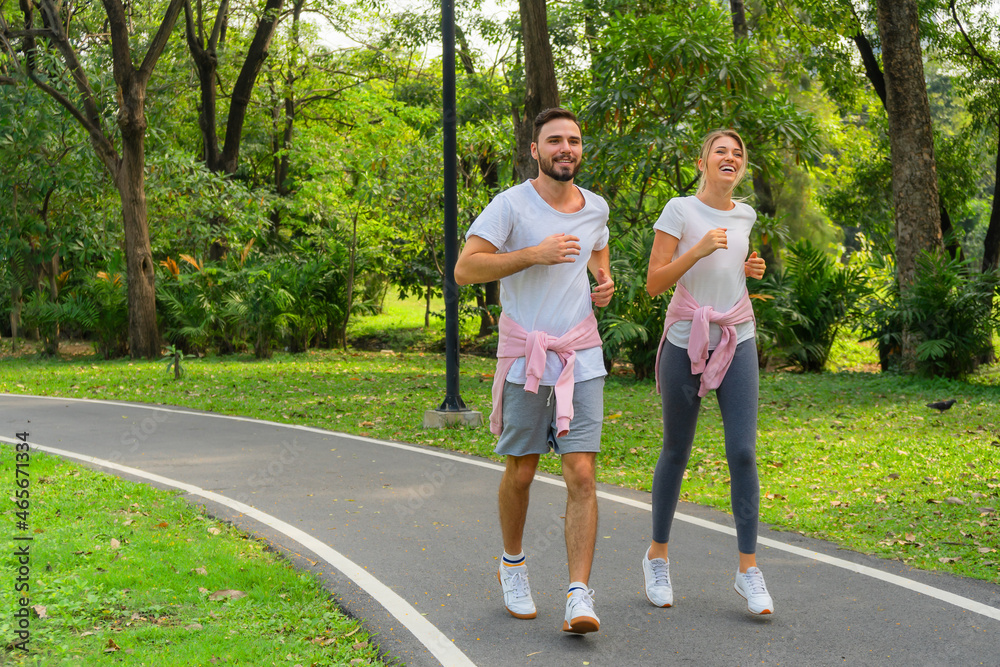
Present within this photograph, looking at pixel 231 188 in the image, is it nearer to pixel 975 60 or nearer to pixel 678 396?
pixel 975 60

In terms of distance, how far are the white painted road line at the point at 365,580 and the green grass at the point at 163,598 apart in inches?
9.1

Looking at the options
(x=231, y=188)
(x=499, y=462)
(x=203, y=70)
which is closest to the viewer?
(x=499, y=462)

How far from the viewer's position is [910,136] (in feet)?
45.4

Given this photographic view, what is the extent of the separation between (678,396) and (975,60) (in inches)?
726

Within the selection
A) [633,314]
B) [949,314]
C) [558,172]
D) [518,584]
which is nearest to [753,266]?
[558,172]

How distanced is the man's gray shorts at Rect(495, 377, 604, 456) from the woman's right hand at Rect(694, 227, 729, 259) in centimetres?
72

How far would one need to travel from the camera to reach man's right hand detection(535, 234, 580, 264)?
378cm

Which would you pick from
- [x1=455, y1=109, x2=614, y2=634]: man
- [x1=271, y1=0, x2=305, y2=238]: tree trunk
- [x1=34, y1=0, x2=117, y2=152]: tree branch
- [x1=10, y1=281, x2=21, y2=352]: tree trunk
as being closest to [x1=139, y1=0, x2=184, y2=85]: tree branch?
[x1=34, y1=0, x2=117, y2=152]: tree branch

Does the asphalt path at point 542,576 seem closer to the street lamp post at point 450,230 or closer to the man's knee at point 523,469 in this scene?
the man's knee at point 523,469

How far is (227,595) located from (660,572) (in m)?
2.13

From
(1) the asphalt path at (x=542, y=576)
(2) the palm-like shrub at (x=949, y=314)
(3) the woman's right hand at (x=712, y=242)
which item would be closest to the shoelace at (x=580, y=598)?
(1) the asphalt path at (x=542, y=576)

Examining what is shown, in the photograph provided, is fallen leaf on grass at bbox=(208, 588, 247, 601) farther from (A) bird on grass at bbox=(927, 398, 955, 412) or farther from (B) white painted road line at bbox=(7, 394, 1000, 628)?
(A) bird on grass at bbox=(927, 398, 955, 412)

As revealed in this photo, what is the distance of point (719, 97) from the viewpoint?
12.8 metres

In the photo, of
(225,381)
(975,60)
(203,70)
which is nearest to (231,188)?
(203,70)
